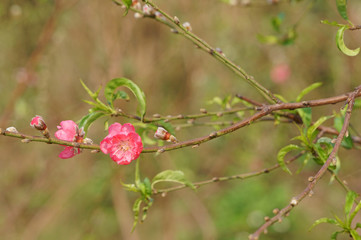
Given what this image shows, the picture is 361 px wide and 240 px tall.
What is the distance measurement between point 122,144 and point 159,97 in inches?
104

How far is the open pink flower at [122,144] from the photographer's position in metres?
0.87

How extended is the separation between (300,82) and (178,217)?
2.57 meters

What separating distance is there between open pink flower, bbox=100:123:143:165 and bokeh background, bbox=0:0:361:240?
6.57 feet

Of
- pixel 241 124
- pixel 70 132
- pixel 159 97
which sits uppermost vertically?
pixel 159 97

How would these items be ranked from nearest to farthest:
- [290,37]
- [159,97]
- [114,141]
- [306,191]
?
[306,191] → [114,141] → [290,37] → [159,97]

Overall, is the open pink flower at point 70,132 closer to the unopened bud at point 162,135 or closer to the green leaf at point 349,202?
the unopened bud at point 162,135

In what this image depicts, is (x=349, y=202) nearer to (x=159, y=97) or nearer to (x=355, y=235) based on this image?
(x=355, y=235)

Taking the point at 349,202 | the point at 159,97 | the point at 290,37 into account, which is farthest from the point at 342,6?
the point at 159,97

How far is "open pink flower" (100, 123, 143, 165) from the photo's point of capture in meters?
0.87

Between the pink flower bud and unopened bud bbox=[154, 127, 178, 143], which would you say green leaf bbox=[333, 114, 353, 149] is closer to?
unopened bud bbox=[154, 127, 178, 143]

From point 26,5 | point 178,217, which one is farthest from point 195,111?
point 26,5

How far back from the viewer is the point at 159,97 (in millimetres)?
3514

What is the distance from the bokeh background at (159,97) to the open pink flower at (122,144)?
200cm

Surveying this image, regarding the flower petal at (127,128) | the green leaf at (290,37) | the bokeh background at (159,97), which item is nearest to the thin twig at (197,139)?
the flower petal at (127,128)
